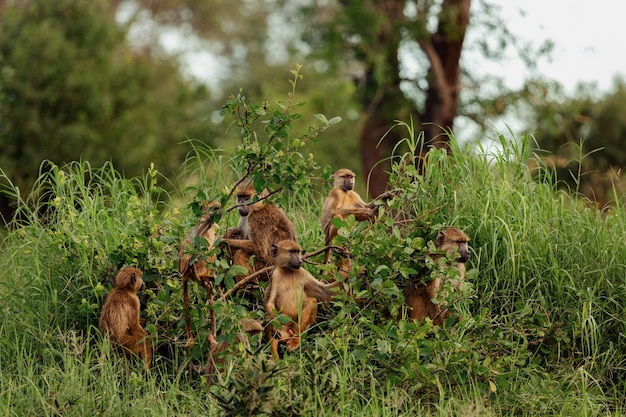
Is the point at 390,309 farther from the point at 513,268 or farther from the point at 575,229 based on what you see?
the point at 575,229

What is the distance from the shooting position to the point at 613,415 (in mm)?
5023

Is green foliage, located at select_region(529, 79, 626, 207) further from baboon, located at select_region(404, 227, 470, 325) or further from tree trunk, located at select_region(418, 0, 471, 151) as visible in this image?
baboon, located at select_region(404, 227, 470, 325)

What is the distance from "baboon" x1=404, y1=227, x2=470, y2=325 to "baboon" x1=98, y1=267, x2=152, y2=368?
139 centimetres

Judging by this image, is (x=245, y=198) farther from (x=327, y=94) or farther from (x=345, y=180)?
(x=327, y=94)

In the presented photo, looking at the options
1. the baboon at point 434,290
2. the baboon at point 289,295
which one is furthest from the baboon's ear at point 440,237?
the baboon at point 289,295

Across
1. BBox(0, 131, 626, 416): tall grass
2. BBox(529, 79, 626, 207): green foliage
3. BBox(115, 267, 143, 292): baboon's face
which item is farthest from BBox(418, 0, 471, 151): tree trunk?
BBox(115, 267, 143, 292): baboon's face

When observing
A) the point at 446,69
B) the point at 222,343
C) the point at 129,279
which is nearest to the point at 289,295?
the point at 222,343

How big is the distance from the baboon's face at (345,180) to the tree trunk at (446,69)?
7.27m

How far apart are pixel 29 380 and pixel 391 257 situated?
74.2 inches

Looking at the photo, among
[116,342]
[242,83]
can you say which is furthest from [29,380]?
[242,83]

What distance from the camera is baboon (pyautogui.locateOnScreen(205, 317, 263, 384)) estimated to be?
15.9ft

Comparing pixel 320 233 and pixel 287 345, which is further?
pixel 320 233

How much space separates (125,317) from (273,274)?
79 centimetres

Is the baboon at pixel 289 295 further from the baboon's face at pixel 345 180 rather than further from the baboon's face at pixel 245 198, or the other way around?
the baboon's face at pixel 345 180
